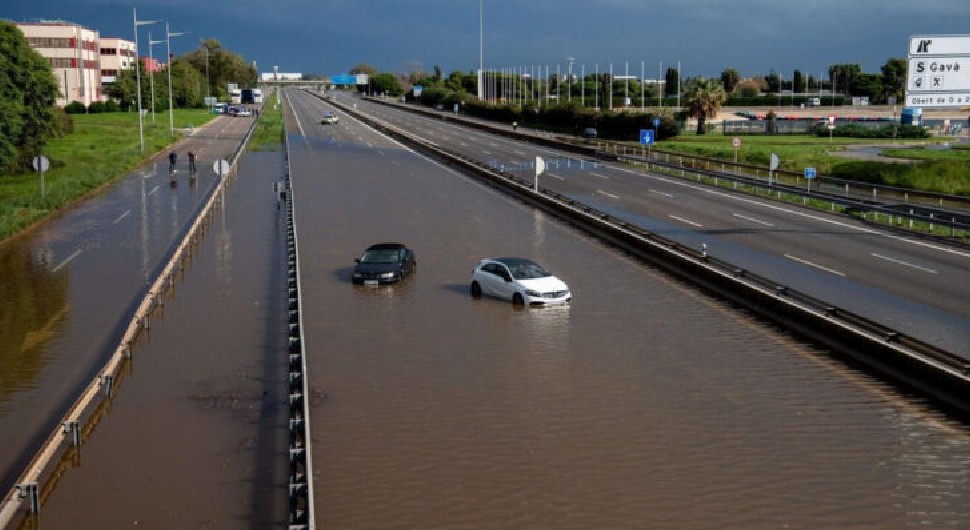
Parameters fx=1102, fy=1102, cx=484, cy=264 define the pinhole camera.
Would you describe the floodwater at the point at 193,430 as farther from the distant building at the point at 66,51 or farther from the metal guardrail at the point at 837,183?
the distant building at the point at 66,51

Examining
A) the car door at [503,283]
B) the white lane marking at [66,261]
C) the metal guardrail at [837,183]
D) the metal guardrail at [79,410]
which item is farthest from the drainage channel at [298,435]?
the metal guardrail at [837,183]

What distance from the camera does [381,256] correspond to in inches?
1273

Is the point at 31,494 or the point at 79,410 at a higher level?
the point at 79,410

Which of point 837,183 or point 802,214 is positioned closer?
point 802,214

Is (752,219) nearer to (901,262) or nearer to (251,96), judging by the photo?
(901,262)

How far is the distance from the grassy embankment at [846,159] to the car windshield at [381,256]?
35899 millimetres

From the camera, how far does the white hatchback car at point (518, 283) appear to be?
92.1 ft

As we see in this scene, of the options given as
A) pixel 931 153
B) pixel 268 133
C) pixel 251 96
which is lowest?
pixel 931 153

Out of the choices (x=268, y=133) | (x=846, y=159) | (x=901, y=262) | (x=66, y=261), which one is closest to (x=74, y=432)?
(x=66, y=261)

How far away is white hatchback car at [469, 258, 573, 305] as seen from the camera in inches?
→ 1105

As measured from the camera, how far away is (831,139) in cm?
10312

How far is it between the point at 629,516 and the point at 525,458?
8.55ft

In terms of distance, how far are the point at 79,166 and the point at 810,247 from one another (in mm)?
55442

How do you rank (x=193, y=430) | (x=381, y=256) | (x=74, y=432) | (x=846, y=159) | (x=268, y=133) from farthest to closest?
1. (x=268, y=133)
2. (x=846, y=159)
3. (x=381, y=256)
4. (x=193, y=430)
5. (x=74, y=432)
